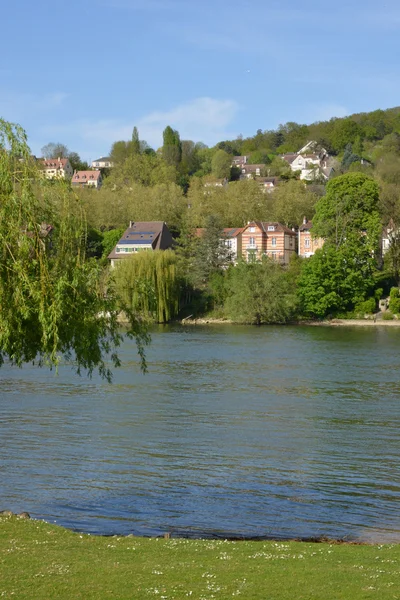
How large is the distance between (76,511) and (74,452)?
5.56 m

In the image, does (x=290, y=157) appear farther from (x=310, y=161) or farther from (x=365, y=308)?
(x=365, y=308)

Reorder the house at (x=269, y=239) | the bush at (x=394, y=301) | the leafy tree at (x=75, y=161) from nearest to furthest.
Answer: the bush at (x=394, y=301) → the house at (x=269, y=239) → the leafy tree at (x=75, y=161)

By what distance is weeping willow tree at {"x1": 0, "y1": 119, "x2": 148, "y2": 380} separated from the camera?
39.2 ft

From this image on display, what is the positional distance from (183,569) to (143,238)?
3233 inches

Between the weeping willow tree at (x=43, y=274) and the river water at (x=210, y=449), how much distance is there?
3.95m

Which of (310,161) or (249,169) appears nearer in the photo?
(310,161)

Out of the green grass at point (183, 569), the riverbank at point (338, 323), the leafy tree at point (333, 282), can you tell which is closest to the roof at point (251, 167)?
the leafy tree at point (333, 282)

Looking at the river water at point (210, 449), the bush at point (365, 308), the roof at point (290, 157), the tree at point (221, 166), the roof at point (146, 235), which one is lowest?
the river water at point (210, 449)

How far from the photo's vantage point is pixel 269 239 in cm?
9350

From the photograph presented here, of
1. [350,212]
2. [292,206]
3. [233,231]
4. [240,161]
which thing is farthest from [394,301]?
[240,161]

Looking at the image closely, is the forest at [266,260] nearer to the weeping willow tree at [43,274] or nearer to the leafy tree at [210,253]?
the leafy tree at [210,253]

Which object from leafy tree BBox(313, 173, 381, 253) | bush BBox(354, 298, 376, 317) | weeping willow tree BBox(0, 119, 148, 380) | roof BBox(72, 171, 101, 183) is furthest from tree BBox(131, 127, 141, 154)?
weeping willow tree BBox(0, 119, 148, 380)

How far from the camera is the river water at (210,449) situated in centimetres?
1548

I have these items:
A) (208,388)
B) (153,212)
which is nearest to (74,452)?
(208,388)
